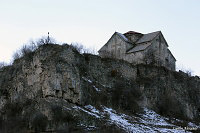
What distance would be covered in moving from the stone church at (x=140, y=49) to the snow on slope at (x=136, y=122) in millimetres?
10857

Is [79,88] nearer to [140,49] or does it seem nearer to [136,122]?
[136,122]

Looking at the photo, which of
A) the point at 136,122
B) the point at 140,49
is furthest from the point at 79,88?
the point at 140,49

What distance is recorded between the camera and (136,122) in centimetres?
3094

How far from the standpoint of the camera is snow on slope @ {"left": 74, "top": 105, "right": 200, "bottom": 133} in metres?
28.6

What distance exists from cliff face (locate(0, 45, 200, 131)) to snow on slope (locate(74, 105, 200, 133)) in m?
1.10

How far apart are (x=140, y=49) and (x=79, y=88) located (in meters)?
15.6

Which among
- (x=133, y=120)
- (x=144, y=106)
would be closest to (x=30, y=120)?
(x=133, y=120)

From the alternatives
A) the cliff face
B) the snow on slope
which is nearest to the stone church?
the cliff face

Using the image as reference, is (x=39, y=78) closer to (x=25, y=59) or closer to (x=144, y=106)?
(x=25, y=59)

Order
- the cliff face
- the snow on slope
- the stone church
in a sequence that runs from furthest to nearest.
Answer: the stone church → the cliff face → the snow on slope

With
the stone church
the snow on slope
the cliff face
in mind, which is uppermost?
the stone church

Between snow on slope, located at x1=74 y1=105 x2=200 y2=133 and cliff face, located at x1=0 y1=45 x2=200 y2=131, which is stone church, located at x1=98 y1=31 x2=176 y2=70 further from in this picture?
snow on slope, located at x1=74 y1=105 x2=200 y2=133

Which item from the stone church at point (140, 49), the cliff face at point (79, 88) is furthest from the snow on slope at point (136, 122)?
the stone church at point (140, 49)

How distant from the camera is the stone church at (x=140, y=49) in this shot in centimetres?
4422
